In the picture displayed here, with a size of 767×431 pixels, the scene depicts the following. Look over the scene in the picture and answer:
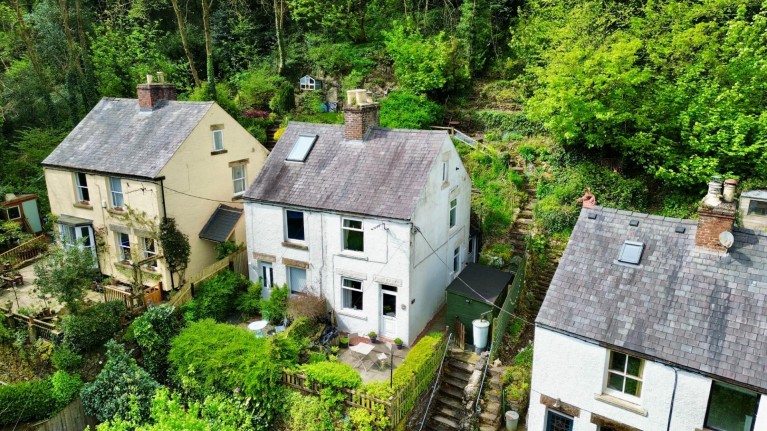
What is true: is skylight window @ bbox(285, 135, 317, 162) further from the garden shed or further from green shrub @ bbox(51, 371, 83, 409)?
green shrub @ bbox(51, 371, 83, 409)

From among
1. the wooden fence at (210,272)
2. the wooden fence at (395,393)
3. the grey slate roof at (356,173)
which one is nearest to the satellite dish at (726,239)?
the wooden fence at (395,393)

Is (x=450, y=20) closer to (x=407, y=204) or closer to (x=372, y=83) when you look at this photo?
(x=372, y=83)

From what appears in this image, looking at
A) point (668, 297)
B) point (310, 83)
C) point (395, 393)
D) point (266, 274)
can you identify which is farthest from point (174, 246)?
point (310, 83)

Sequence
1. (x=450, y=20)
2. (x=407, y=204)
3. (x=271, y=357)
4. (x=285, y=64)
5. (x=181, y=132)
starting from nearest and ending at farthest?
(x=271, y=357) < (x=407, y=204) < (x=181, y=132) < (x=450, y=20) < (x=285, y=64)

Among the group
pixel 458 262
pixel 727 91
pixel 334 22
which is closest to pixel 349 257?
pixel 458 262

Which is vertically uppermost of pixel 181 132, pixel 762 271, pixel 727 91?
pixel 727 91

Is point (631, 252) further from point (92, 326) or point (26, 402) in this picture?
point (26, 402)

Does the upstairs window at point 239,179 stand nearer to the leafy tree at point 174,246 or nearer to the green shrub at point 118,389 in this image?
the leafy tree at point 174,246
